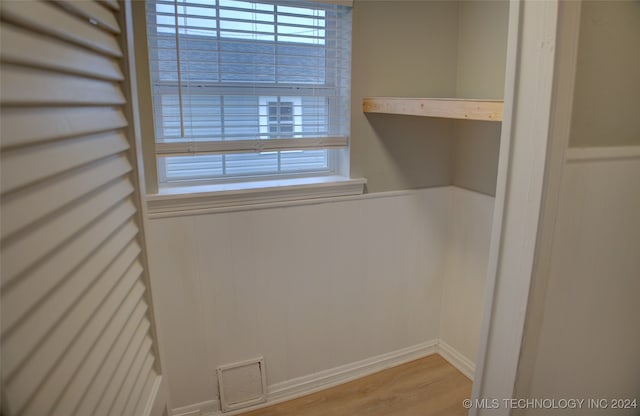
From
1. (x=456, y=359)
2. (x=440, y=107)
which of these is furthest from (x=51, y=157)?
(x=456, y=359)

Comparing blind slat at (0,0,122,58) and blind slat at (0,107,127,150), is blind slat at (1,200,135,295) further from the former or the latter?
blind slat at (0,0,122,58)

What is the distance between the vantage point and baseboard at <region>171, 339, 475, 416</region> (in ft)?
6.40

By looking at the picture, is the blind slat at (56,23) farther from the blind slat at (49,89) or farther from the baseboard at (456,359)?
the baseboard at (456,359)

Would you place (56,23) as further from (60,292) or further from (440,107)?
(440,107)

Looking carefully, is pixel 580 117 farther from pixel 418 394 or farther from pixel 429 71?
pixel 418 394

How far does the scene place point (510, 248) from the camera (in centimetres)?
116

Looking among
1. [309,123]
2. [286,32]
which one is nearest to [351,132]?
[309,123]

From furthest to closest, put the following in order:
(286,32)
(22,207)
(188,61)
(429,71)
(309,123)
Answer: (429,71) → (309,123) → (286,32) → (188,61) → (22,207)

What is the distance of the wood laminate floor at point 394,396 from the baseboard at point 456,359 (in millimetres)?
29

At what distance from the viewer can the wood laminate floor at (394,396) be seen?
2.01m

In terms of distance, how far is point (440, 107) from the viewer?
5.36 feet

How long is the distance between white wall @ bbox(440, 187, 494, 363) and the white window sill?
0.58 metres

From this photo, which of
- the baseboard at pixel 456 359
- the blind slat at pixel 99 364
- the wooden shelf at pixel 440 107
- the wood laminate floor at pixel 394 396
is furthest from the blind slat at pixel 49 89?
the baseboard at pixel 456 359

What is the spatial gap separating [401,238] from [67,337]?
1807 millimetres
